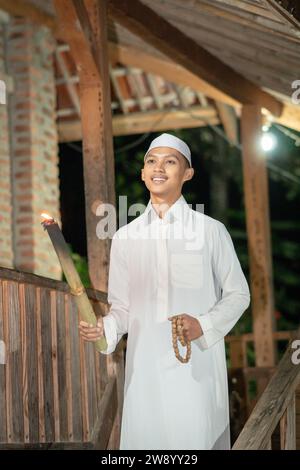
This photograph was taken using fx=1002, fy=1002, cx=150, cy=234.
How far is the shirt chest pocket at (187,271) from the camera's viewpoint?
5203 mm

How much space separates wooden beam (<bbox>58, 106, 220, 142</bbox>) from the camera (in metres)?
13.6

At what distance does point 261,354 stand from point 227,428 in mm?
6056

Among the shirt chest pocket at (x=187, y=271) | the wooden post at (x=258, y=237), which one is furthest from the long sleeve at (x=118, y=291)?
the wooden post at (x=258, y=237)

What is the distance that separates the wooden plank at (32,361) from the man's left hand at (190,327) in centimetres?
167

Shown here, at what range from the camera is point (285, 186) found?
22828 millimetres

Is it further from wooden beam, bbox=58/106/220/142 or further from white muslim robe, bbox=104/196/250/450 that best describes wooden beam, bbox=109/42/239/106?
white muslim robe, bbox=104/196/250/450

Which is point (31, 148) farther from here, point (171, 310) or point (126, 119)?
point (171, 310)

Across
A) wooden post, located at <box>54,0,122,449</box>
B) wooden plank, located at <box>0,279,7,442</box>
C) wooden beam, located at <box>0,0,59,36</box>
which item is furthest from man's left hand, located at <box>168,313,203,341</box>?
wooden beam, located at <box>0,0,59,36</box>

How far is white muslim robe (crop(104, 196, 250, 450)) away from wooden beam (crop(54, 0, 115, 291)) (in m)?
2.21

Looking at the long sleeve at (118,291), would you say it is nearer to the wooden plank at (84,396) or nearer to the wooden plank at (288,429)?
the wooden plank at (288,429)

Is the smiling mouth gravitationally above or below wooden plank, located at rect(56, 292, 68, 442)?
above

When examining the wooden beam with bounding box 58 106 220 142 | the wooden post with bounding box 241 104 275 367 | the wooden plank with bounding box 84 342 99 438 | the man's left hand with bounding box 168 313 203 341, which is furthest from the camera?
the wooden beam with bounding box 58 106 220 142
